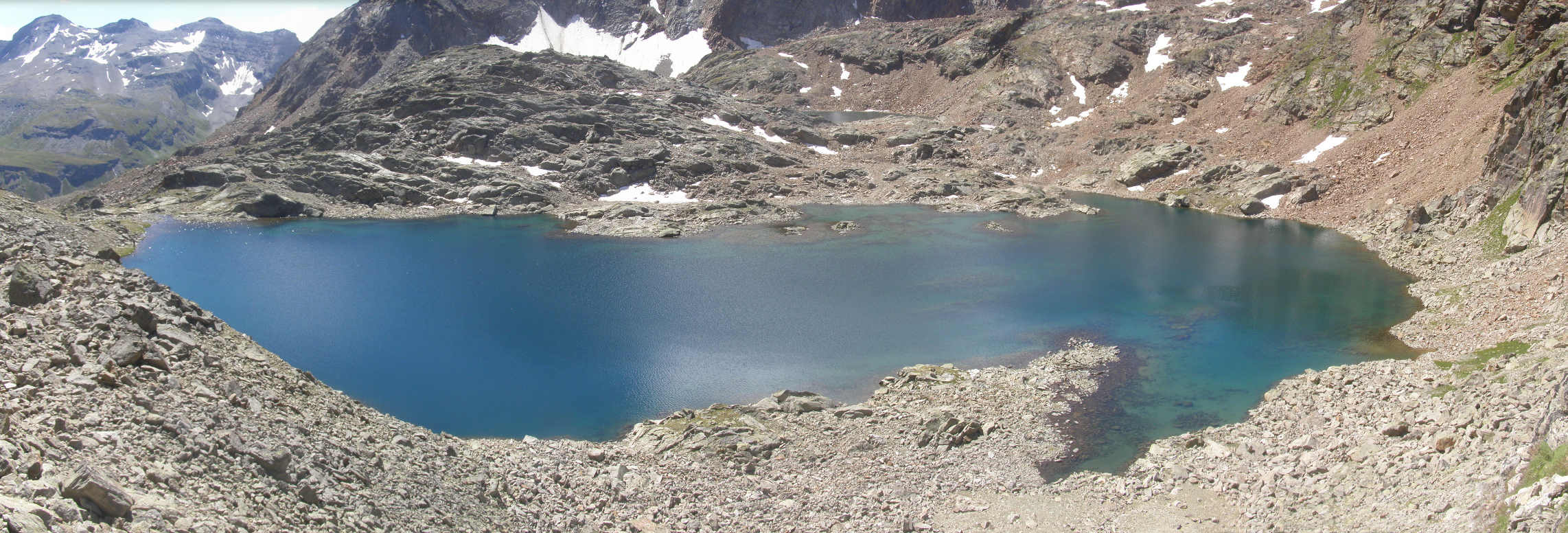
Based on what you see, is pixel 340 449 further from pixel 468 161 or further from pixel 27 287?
pixel 468 161

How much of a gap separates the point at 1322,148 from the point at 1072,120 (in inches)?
1343

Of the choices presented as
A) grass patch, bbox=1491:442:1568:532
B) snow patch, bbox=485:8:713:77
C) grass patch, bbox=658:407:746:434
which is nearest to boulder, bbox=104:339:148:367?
grass patch, bbox=658:407:746:434

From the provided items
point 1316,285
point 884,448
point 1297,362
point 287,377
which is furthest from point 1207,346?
point 287,377

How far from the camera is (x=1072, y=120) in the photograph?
112375 mm

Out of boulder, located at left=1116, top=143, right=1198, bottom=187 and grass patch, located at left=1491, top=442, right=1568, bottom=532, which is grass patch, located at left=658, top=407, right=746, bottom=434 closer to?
grass patch, located at left=1491, top=442, right=1568, bottom=532

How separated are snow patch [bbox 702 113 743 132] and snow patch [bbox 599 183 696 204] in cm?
2166

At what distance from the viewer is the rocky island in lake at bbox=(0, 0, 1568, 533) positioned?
62.0 feet

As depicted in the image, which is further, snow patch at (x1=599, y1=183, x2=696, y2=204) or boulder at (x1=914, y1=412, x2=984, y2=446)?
snow patch at (x1=599, y1=183, x2=696, y2=204)

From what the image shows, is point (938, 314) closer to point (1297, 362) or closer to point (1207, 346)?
point (1207, 346)

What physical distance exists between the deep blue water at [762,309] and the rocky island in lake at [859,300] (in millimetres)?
355

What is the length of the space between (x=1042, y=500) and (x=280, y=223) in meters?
81.1

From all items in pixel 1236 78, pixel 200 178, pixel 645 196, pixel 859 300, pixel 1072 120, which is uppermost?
pixel 1236 78

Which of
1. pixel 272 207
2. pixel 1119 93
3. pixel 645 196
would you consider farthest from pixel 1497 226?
pixel 272 207

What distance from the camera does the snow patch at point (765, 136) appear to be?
111 metres
